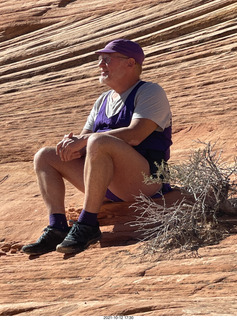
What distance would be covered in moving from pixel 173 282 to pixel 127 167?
3.15ft

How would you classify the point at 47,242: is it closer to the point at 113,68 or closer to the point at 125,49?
the point at 113,68

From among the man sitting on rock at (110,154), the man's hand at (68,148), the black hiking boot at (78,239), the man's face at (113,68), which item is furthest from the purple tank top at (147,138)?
the black hiking boot at (78,239)

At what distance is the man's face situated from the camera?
147 inches

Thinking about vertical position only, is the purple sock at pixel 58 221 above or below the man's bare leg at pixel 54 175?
below

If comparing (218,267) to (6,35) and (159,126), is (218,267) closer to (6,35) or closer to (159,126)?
(159,126)

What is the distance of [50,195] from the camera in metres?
A: 3.54

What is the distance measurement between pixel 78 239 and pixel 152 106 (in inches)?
35.7

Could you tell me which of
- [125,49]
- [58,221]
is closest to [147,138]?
[125,49]

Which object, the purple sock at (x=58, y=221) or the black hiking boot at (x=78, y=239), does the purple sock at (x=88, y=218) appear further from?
the purple sock at (x=58, y=221)

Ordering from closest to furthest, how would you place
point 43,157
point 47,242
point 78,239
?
point 78,239 < point 47,242 < point 43,157

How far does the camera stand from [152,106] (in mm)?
3516

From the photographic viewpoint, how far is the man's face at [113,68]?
3729 mm

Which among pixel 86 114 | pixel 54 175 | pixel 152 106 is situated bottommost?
pixel 86 114

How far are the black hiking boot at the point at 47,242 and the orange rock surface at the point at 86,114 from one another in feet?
0.20
